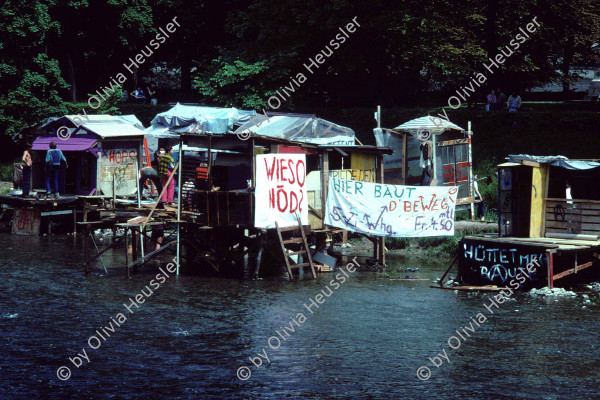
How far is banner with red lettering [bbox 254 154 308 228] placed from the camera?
2373 centimetres

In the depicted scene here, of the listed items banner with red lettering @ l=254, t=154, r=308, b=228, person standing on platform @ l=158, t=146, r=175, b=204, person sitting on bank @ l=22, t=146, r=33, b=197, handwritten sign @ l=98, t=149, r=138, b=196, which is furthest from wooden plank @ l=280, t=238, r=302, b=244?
person sitting on bank @ l=22, t=146, r=33, b=197

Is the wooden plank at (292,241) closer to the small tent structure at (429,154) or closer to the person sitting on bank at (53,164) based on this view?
the small tent structure at (429,154)

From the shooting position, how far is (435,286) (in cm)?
2391

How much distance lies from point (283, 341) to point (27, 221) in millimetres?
18449

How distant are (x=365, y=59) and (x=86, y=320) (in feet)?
84.4

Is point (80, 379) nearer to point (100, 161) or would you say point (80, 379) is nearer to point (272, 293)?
point (272, 293)

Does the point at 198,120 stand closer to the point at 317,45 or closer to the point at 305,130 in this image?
the point at 317,45

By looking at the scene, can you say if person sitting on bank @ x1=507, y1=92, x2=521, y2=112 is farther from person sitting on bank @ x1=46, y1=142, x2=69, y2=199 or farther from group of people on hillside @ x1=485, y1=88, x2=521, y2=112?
person sitting on bank @ x1=46, y1=142, x2=69, y2=199

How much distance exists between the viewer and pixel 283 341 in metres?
17.8

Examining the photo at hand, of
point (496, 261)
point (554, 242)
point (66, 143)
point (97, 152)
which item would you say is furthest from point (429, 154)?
point (66, 143)

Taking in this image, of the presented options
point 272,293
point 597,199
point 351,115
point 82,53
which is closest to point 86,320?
point 272,293

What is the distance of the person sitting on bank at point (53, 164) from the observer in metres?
32.4

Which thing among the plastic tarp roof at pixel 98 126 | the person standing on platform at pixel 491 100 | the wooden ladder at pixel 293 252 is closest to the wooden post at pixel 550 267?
the wooden ladder at pixel 293 252

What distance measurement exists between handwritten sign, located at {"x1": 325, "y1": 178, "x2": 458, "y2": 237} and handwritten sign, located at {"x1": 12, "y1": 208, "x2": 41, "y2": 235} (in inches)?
515
